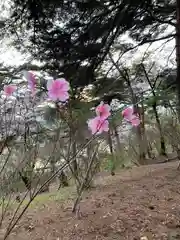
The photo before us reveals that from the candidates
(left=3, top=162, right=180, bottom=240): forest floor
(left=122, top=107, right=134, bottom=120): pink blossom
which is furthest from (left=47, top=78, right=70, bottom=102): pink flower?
(left=3, top=162, right=180, bottom=240): forest floor

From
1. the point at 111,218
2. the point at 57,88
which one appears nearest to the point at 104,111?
the point at 57,88

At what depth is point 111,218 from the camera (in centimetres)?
328

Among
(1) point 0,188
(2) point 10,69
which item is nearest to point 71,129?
(1) point 0,188

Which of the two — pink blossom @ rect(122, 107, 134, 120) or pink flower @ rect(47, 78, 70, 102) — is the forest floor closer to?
pink blossom @ rect(122, 107, 134, 120)

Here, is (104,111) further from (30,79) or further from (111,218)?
(111,218)

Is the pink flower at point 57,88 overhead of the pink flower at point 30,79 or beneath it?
beneath

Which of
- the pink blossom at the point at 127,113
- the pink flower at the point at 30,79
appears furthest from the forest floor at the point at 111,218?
the pink flower at the point at 30,79

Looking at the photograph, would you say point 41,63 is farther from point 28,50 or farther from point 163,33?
point 163,33

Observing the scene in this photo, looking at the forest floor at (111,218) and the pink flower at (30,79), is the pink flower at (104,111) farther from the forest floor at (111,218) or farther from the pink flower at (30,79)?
the forest floor at (111,218)

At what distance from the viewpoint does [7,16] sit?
391cm

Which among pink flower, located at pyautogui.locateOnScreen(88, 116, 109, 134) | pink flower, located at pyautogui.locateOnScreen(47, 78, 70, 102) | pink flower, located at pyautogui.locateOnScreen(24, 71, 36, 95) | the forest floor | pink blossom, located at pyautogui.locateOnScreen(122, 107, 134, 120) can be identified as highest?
pink flower, located at pyautogui.locateOnScreen(24, 71, 36, 95)

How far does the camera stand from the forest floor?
3.02 metres

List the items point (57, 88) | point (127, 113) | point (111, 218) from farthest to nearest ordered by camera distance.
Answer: point (111, 218) < point (127, 113) < point (57, 88)

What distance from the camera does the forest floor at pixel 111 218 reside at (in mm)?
3021
